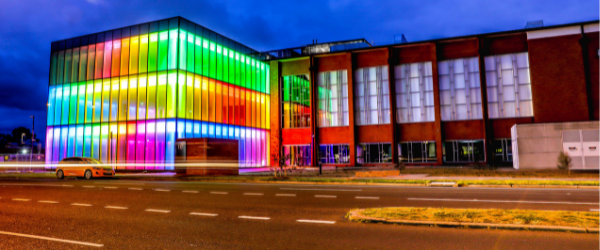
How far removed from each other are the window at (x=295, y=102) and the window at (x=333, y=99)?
2.06 metres

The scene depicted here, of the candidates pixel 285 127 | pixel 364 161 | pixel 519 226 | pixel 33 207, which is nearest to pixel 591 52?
pixel 364 161

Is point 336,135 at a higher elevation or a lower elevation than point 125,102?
lower

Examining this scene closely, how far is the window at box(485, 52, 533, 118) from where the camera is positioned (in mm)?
41375

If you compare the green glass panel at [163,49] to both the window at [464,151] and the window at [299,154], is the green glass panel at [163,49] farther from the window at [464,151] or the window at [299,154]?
the window at [464,151]

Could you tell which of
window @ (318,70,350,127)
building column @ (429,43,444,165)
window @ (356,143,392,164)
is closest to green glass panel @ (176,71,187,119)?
window @ (318,70,350,127)

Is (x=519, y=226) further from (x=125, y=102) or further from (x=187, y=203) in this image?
(x=125, y=102)

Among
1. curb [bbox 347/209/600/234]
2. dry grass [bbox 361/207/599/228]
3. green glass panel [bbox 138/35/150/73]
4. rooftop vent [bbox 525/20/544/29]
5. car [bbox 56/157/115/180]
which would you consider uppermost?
rooftop vent [bbox 525/20/544/29]

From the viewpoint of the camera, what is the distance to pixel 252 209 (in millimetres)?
11508

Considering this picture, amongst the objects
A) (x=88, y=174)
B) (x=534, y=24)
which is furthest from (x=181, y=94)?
(x=534, y=24)

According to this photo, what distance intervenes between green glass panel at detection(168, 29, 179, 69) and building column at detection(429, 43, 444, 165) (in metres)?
27.8

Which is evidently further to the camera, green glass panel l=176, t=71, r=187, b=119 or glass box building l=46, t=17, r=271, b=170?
glass box building l=46, t=17, r=271, b=170

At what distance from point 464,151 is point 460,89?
6.94m

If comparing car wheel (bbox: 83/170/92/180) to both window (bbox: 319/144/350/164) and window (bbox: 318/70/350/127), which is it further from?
window (bbox: 318/70/350/127)

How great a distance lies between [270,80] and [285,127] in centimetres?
670
